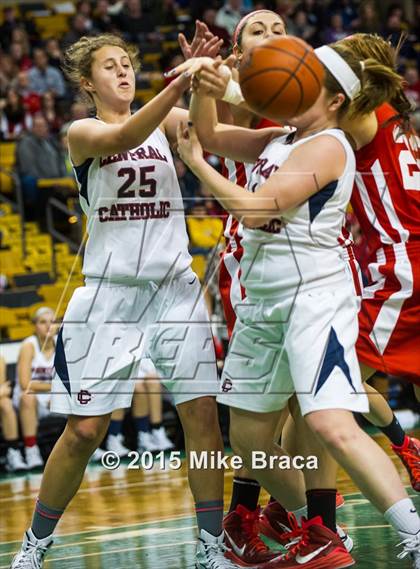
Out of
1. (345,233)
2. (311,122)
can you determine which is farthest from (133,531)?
(311,122)

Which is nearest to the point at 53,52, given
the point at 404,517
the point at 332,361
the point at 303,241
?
the point at 303,241

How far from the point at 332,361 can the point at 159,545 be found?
199 centimetres

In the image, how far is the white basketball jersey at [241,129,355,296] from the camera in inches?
179

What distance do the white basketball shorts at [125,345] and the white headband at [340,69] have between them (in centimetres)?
121

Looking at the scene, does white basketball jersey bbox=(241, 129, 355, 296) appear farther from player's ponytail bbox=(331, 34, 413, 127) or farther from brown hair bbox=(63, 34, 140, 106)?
brown hair bbox=(63, 34, 140, 106)

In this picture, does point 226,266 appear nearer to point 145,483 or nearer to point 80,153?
point 80,153

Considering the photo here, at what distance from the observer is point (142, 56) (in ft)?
58.5

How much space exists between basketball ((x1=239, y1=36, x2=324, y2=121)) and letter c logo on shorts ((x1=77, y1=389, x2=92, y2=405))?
59.3 inches

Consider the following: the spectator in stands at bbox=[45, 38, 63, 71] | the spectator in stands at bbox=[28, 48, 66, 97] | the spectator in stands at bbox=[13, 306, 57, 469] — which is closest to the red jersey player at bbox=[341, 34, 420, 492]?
the spectator in stands at bbox=[13, 306, 57, 469]

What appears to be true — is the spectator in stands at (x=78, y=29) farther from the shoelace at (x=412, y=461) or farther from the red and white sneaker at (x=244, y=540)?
the red and white sneaker at (x=244, y=540)

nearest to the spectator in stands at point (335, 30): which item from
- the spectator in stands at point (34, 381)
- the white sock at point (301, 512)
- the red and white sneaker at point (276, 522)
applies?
the spectator in stands at point (34, 381)

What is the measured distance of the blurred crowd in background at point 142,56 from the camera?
13.4 metres

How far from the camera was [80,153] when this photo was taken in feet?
16.8

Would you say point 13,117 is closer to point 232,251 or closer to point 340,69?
point 232,251
